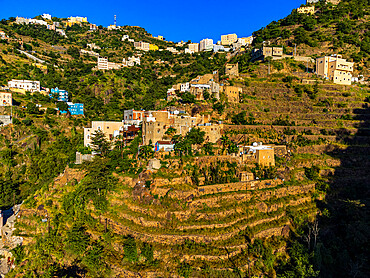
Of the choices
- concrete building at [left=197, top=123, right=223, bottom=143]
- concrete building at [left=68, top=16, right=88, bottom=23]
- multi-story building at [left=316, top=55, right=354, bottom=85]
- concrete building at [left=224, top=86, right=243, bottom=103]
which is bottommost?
concrete building at [left=197, top=123, right=223, bottom=143]

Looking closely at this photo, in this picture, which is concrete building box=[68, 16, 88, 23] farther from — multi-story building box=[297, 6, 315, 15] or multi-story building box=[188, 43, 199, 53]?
multi-story building box=[297, 6, 315, 15]

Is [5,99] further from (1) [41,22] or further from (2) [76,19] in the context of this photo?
(2) [76,19]

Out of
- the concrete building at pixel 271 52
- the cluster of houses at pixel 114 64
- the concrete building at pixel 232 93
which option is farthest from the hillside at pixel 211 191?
the cluster of houses at pixel 114 64

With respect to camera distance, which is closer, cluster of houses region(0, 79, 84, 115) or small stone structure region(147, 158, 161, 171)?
small stone structure region(147, 158, 161, 171)

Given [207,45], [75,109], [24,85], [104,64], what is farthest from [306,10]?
[24,85]

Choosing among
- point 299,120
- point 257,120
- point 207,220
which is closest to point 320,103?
point 299,120

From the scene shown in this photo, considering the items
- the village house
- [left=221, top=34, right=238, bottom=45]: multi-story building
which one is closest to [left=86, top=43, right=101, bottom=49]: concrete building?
the village house

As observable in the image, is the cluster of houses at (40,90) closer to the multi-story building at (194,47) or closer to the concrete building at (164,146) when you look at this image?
the concrete building at (164,146)
